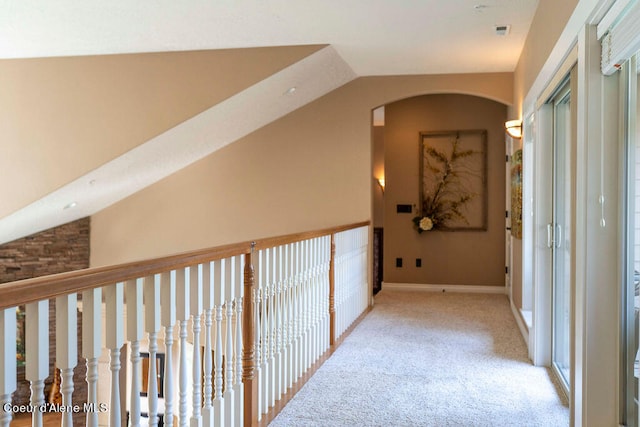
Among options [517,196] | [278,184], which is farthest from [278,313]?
[278,184]

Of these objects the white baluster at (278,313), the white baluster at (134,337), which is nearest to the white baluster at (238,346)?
the white baluster at (278,313)

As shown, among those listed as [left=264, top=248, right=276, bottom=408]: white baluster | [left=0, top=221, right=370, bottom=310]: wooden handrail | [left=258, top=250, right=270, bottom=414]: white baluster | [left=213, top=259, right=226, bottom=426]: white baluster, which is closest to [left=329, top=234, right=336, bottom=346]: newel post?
[left=264, top=248, right=276, bottom=408]: white baluster

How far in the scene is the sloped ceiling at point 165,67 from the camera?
4.03 metres

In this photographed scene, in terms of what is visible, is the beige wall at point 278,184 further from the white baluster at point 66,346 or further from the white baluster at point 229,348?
the white baluster at point 66,346

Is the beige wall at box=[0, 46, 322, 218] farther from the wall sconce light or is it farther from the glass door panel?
the glass door panel

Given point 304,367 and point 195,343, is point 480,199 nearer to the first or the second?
point 304,367

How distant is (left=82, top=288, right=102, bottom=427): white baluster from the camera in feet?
4.95

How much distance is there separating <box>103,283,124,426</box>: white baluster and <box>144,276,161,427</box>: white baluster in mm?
161

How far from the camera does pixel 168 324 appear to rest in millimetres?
1937

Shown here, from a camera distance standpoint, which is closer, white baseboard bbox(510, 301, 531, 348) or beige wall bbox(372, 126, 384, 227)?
white baseboard bbox(510, 301, 531, 348)

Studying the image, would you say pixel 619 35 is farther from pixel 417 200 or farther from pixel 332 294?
pixel 417 200

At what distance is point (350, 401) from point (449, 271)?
426cm

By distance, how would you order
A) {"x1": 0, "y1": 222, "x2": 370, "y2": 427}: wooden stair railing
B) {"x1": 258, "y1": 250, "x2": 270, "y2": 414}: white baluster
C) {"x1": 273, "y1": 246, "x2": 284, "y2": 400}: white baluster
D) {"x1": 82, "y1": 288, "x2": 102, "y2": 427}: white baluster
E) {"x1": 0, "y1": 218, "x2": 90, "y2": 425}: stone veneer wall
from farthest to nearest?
1. {"x1": 0, "y1": 218, "x2": 90, "y2": 425}: stone veneer wall
2. {"x1": 273, "y1": 246, "x2": 284, "y2": 400}: white baluster
3. {"x1": 258, "y1": 250, "x2": 270, "y2": 414}: white baluster
4. {"x1": 82, "y1": 288, "x2": 102, "y2": 427}: white baluster
5. {"x1": 0, "y1": 222, "x2": 370, "y2": 427}: wooden stair railing

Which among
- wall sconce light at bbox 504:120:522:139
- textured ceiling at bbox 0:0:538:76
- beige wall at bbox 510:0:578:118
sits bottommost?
wall sconce light at bbox 504:120:522:139
